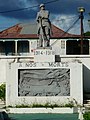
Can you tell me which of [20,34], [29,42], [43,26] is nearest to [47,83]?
[43,26]

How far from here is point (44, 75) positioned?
2233 centimetres

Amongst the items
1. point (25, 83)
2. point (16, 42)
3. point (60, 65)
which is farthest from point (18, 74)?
point (16, 42)

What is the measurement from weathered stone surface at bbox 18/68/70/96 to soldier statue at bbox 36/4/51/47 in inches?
77.7

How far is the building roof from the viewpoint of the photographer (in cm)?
5103

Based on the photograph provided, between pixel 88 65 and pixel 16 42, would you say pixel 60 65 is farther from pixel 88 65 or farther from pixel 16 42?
pixel 16 42

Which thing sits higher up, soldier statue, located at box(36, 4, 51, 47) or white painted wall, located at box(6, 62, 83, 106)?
soldier statue, located at box(36, 4, 51, 47)

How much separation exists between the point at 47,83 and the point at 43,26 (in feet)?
10.4

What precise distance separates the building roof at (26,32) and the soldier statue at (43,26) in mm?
25708

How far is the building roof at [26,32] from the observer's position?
51025mm

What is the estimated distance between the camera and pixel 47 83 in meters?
22.3

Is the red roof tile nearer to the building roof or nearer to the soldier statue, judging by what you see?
the building roof

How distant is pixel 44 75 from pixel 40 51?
5.48 ft

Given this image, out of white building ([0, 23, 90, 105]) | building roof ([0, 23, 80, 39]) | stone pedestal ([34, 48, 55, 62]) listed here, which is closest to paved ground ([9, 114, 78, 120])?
stone pedestal ([34, 48, 55, 62])

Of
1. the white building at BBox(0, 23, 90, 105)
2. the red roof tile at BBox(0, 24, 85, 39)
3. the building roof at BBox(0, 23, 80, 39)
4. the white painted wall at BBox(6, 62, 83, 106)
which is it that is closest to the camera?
the white painted wall at BBox(6, 62, 83, 106)
